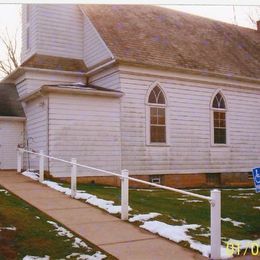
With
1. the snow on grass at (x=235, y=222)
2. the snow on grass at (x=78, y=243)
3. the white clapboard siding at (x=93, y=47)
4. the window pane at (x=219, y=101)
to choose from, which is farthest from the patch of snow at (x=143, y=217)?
the window pane at (x=219, y=101)

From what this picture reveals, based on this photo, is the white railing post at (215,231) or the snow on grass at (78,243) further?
the snow on grass at (78,243)

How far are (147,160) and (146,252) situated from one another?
11.8m

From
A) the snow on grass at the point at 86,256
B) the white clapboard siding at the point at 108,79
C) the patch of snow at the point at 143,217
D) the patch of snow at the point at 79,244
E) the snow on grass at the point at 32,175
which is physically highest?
the white clapboard siding at the point at 108,79

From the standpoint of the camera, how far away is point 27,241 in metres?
7.08

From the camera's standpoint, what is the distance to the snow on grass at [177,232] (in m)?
6.90

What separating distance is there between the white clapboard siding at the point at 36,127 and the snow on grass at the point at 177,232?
9.06 m

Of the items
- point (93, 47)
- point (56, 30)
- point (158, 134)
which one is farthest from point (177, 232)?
point (56, 30)

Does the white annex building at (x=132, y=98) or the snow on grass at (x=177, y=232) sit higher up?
the white annex building at (x=132, y=98)

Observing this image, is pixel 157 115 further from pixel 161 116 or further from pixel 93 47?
pixel 93 47

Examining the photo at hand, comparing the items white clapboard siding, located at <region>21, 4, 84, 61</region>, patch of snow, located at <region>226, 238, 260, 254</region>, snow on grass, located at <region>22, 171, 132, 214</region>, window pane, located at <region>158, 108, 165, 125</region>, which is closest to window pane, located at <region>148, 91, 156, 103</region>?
window pane, located at <region>158, 108, 165, 125</region>

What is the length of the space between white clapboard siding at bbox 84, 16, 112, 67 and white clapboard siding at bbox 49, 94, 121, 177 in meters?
2.50

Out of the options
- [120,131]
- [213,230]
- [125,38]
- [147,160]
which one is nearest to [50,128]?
[120,131]

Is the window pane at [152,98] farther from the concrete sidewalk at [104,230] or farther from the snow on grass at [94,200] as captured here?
the concrete sidewalk at [104,230]

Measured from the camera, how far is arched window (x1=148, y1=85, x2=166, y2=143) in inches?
744
